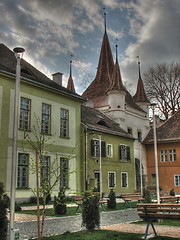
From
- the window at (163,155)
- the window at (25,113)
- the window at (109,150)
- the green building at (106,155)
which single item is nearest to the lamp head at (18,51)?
the window at (25,113)

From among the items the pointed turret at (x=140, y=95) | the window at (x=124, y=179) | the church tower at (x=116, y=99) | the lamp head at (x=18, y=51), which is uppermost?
the pointed turret at (x=140, y=95)

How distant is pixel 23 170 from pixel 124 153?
45.0ft

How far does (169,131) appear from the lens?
40.7m

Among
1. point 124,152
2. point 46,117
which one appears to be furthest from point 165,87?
point 46,117

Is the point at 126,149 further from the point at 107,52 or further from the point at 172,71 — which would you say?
the point at 107,52

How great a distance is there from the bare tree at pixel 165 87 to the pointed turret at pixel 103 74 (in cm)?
566

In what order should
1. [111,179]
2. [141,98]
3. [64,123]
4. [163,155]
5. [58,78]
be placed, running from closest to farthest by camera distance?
[64,123] → [58,78] → [111,179] → [163,155] → [141,98]

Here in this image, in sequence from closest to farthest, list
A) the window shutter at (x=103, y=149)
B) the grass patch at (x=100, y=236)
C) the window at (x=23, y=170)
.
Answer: the grass patch at (x=100, y=236), the window at (x=23, y=170), the window shutter at (x=103, y=149)

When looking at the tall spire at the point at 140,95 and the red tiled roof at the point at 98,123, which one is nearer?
the red tiled roof at the point at 98,123

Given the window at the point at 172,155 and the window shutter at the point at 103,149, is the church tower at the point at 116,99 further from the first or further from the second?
the window shutter at the point at 103,149

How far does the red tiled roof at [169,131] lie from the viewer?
39525 mm

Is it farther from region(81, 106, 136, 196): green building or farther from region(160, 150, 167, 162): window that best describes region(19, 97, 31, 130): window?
region(160, 150, 167, 162): window

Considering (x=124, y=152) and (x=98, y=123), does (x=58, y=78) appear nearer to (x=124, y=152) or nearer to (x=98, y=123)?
(x=98, y=123)

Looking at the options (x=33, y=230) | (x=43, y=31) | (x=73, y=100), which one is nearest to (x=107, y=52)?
(x=73, y=100)
